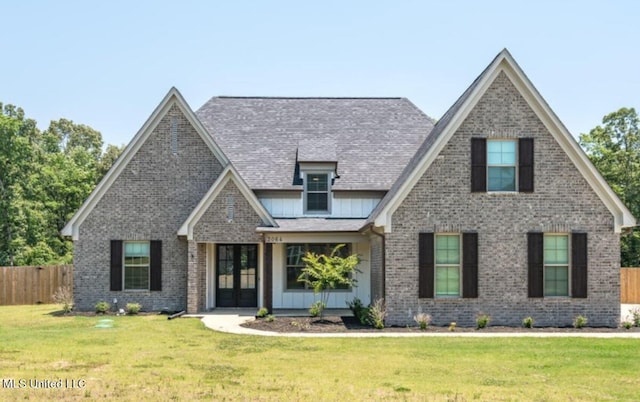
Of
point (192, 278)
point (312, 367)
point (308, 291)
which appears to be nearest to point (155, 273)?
point (192, 278)

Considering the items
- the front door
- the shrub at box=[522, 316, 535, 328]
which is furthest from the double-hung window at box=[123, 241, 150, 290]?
the shrub at box=[522, 316, 535, 328]

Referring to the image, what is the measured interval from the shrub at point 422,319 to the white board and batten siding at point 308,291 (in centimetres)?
507

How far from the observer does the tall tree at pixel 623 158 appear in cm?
3697

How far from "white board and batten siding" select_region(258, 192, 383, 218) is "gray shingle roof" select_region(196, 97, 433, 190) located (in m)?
0.39

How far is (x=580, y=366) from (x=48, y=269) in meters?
22.0

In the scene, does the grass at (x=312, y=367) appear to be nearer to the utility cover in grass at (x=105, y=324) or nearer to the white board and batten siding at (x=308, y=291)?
the utility cover in grass at (x=105, y=324)

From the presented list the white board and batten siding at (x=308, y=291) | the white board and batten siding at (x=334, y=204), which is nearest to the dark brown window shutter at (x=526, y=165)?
the white board and batten siding at (x=334, y=204)

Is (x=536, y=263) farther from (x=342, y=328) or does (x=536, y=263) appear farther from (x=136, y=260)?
(x=136, y=260)

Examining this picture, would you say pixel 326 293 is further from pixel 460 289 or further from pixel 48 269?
pixel 48 269

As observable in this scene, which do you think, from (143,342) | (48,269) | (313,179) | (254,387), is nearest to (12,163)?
(48,269)

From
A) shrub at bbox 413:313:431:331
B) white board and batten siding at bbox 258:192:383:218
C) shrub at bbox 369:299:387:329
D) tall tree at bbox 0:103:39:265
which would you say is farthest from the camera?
tall tree at bbox 0:103:39:265

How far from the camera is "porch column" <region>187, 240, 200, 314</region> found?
20.0 m
